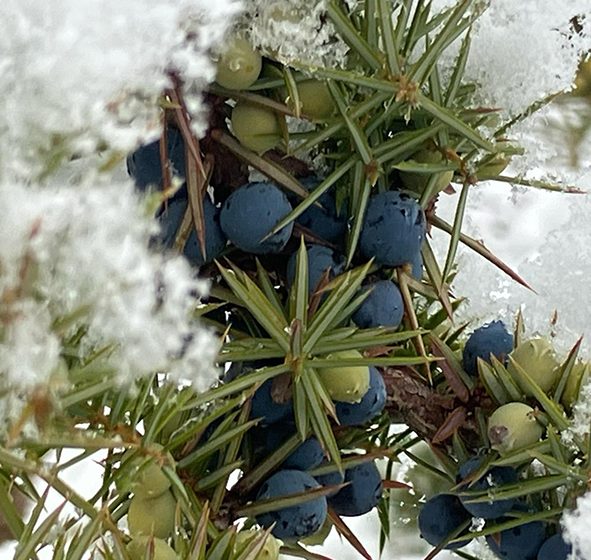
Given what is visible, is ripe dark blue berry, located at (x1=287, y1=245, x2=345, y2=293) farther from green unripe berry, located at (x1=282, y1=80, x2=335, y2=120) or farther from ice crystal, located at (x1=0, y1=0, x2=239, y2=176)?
ice crystal, located at (x1=0, y1=0, x2=239, y2=176)

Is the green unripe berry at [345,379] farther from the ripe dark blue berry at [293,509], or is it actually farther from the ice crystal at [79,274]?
the ice crystal at [79,274]

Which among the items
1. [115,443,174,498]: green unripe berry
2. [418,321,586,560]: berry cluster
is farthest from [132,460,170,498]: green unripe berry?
[418,321,586,560]: berry cluster

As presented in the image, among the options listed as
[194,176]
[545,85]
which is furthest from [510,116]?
[194,176]

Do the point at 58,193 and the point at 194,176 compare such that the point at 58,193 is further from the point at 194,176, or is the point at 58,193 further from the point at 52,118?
the point at 194,176

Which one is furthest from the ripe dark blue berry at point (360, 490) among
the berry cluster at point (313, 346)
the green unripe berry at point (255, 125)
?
the green unripe berry at point (255, 125)

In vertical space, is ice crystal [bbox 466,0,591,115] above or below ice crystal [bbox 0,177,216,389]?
above

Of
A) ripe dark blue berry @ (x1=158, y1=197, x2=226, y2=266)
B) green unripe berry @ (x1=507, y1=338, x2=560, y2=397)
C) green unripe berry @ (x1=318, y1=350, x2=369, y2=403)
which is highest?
ripe dark blue berry @ (x1=158, y1=197, x2=226, y2=266)
